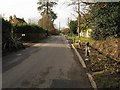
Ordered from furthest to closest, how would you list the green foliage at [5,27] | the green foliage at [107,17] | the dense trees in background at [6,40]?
1. the green foliage at [5,27]
2. the dense trees in background at [6,40]
3. the green foliage at [107,17]

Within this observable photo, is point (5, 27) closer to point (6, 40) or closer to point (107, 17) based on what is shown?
point (6, 40)

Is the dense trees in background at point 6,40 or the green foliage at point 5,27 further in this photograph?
the green foliage at point 5,27

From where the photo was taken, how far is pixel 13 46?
27.8m

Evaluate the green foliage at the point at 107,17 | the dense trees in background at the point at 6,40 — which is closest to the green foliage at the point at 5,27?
the dense trees in background at the point at 6,40

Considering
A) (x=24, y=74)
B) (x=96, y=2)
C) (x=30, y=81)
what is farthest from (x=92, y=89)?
(x=96, y=2)

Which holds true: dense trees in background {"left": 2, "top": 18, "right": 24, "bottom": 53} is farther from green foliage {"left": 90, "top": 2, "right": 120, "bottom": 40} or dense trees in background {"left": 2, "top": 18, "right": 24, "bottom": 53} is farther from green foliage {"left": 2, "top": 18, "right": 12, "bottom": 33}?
green foliage {"left": 90, "top": 2, "right": 120, "bottom": 40}

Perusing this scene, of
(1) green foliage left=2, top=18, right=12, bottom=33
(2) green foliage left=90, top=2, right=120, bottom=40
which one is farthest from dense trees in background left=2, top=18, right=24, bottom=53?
(2) green foliage left=90, top=2, right=120, bottom=40

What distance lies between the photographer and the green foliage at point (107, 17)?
66.9ft

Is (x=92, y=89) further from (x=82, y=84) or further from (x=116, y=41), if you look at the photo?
(x=116, y=41)

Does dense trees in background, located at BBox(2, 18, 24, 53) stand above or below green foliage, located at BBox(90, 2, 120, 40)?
below

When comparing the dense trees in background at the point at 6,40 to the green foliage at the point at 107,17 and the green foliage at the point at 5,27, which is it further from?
the green foliage at the point at 107,17

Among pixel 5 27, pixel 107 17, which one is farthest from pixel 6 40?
pixel 107 17

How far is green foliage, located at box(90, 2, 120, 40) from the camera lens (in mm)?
20389

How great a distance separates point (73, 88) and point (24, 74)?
3674mm
